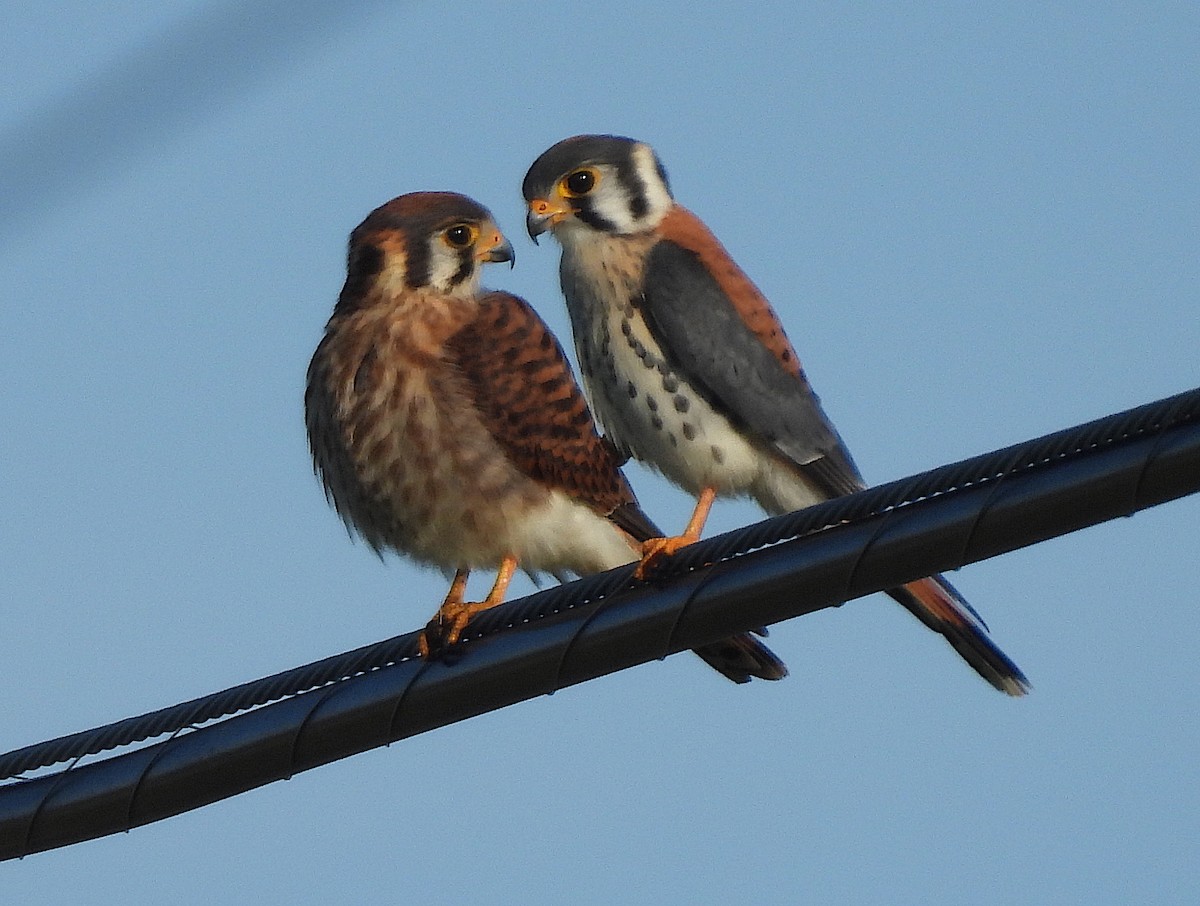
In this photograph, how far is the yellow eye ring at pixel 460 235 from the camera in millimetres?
5379

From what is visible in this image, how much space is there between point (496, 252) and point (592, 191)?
0.32 meters

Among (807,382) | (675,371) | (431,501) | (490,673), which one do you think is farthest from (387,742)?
(807,382)

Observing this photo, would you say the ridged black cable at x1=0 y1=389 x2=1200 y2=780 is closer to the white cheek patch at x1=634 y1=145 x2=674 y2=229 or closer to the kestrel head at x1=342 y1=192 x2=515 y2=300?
the kestrel head at x1=342 y1=192 x2=515 y2=300

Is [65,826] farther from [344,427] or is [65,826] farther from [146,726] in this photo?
[344,427]

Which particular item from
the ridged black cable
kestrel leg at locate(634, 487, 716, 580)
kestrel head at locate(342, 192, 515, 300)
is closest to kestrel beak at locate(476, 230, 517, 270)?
kestrel head at locate(342, 192, 515, 300)

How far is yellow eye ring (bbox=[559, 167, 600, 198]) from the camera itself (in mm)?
5539

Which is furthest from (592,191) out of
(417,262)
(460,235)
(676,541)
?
(676,541)

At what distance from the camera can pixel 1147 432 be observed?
10.1 ft

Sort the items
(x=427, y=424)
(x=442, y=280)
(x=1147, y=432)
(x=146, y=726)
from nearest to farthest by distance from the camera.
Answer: (x=1147, y=432) → (x=146, y=726) → (x=427, y=424) → (x=442, y=280)

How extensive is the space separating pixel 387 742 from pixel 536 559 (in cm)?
133

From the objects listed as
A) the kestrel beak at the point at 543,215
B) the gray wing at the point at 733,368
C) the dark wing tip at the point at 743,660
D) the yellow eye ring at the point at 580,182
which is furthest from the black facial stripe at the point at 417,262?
the dark wing tip at the point at 743,660

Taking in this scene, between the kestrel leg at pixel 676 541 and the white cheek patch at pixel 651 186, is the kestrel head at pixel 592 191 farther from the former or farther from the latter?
the kestrel leg at pixel 676 541

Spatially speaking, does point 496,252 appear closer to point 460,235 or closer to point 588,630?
point 460,235

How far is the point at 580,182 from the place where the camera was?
555 centimetres
